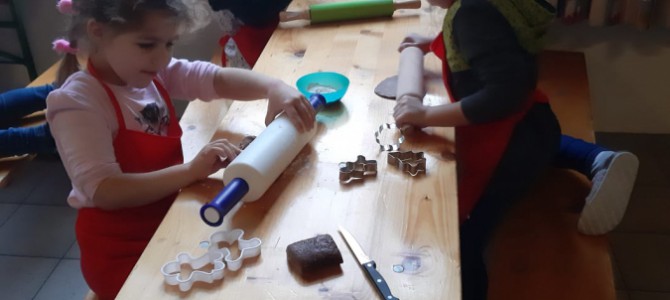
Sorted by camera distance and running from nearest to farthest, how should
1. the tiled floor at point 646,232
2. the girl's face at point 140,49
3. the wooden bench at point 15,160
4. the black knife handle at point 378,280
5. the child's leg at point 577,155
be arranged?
the black knife handle at point 378,280 → the girl's face at point 140,49 → the child's leg at point 577,155 → the wooden bench at point 15,160 → the tiled floor at point 646,232

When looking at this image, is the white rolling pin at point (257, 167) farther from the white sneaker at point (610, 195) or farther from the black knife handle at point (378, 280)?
the white sneaker at point (610, 195)

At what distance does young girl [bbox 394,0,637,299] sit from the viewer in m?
1.25

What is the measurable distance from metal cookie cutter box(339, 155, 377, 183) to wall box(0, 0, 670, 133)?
59.3 inches

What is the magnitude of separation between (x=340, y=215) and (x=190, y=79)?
23.7 inches

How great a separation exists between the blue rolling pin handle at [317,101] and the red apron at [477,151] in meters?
0.28

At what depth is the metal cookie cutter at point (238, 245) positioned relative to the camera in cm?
89

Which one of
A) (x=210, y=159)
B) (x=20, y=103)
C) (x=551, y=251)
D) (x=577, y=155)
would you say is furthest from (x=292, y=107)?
(x=20, y=103)

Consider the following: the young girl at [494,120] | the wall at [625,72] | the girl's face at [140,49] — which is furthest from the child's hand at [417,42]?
the wall at [625,72]

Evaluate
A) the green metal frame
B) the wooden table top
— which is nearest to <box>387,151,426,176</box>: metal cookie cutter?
the wooden table top

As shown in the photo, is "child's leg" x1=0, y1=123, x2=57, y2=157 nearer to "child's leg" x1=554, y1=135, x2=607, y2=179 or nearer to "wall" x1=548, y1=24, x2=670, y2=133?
"child's leg" x1=554, y1=135, x2=607, y2=179

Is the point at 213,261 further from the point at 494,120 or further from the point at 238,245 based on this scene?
the point at 494,120

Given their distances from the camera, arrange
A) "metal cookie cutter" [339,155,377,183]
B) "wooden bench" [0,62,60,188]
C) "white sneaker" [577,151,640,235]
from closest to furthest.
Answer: "metal cookie cutter" [339,155,377,183] < "white sneaker" [577,151,640,235] < "wooden bench" [0,62,60,188]

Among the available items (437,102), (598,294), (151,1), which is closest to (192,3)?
(151,1)

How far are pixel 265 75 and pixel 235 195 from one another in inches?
18.0
